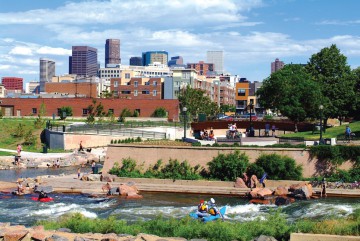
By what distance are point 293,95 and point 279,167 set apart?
3104 cm

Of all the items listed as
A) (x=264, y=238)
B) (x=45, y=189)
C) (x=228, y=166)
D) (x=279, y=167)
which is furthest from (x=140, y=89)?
(x=264, y=238)

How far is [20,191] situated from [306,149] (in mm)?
22971

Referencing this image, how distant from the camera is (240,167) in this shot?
41.9 m

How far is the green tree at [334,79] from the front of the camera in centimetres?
7488

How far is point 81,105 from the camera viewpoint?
99.0 meters

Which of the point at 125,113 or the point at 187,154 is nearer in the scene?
the point at 187,154

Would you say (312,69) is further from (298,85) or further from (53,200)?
(53,200)

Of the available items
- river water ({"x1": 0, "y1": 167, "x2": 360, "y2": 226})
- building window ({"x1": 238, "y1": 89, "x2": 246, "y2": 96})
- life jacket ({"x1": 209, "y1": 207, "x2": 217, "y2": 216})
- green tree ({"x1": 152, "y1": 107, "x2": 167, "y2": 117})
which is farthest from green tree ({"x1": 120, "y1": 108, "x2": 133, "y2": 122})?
life jacket ({"x1": 209, "y1": 207, "x2": 217, "y2": 216})

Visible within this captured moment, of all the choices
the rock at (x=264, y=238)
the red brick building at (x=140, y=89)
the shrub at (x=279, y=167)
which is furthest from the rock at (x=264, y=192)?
the red brick building at (x=140, y=89)

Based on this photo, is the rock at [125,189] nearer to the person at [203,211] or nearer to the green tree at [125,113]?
the person at [203,211]

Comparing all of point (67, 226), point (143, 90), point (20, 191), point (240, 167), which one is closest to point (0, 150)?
point (20, 191)

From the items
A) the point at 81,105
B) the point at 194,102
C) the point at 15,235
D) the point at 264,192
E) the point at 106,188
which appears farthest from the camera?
the point at 81,105

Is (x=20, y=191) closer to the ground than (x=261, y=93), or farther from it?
closer to the ground

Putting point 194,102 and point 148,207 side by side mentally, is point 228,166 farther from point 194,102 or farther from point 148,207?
point 194,102
